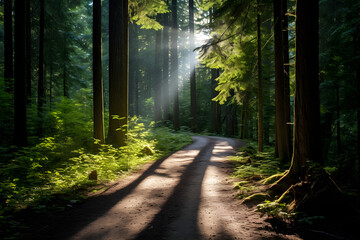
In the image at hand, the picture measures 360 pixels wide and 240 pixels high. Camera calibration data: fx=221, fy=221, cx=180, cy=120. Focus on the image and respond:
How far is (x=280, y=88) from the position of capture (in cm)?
903

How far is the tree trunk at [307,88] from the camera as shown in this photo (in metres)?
4.73

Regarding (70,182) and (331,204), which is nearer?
(331,204)

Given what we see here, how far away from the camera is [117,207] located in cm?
490

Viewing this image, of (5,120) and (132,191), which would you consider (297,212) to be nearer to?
(132,191)

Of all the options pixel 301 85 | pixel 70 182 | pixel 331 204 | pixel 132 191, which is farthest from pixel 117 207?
pixel 301 85

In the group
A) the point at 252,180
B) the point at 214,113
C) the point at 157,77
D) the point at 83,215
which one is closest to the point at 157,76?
the point at 157,77

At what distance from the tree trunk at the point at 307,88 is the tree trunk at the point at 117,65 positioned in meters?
7.88

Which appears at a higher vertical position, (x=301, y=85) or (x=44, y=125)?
(x=301, y=85)

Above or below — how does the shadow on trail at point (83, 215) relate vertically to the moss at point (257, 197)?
below

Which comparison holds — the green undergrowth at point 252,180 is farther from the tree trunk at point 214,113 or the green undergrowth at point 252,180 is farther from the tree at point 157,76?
the tree at point 157,76

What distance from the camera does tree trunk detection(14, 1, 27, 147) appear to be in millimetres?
7621

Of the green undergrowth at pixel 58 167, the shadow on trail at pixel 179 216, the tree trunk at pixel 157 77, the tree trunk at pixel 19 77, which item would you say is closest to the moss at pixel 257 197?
the shadow on trail at pixel 179 216

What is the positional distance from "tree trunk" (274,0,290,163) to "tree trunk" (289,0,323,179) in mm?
4183

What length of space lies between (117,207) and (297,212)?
3644 mm
